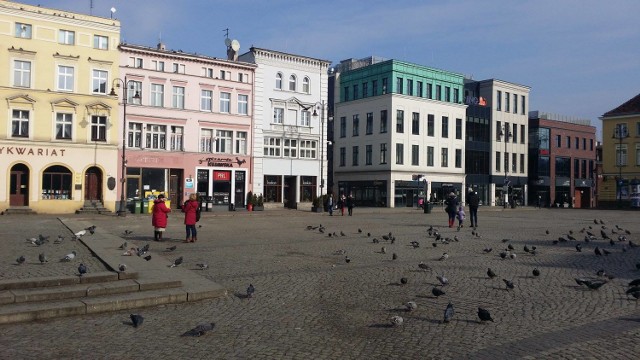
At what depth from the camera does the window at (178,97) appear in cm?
4438

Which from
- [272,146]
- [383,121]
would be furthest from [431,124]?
[272,146]

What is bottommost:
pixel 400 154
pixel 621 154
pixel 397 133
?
pixel 400 154

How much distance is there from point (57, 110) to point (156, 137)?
7.26 m

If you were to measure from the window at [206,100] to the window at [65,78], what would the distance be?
9.87 meters

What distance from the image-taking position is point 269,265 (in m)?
13.7

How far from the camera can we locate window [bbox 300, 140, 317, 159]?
168 feet

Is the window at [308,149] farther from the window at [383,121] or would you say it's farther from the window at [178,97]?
the window at [178,97]

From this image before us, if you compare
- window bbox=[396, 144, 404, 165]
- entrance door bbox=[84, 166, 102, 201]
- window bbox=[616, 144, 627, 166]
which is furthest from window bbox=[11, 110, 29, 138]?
window bbox=[616, 144, 627, 166]

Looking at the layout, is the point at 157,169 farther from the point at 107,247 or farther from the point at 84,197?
the point at 107,247

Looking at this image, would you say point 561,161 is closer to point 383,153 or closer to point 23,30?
point 383,153

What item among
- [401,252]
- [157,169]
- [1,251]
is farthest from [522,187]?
[1,251]

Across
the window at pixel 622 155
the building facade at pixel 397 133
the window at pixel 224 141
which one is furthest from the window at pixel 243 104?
the window at pixel 622 155

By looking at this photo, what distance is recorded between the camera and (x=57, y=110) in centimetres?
3916

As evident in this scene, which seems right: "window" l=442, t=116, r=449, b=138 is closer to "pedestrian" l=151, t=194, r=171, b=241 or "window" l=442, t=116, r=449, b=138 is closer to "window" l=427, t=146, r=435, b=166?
"window" l=427, t=146, r=435, b=166
